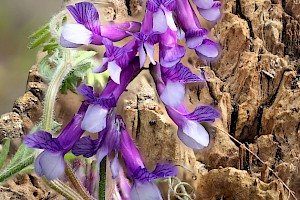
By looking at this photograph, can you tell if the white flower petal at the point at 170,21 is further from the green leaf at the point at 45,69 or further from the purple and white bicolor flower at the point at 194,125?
the green leaf at the point at 45,69

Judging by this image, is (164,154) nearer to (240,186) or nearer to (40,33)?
(240,186)

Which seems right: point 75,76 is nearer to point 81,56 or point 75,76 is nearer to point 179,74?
point 81,56

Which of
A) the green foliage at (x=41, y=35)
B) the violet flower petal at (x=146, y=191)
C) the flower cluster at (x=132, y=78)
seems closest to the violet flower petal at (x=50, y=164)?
the flower cluster at (x=132, y=78)

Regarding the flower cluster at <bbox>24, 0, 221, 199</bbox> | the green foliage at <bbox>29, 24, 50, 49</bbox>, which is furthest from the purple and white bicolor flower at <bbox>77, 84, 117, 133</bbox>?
the green foliage at <bbox>29, 24, 50, 49</bbox>

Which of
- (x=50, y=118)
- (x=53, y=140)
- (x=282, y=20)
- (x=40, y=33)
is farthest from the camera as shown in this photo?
(x=282, y=20)

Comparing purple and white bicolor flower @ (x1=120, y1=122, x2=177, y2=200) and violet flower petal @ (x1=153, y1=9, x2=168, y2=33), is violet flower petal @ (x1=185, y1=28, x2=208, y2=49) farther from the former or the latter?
purple and white bicolor flower @ (x1=120, y1=122, x2=177, y2=200)

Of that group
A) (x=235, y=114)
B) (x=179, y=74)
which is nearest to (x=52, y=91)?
(x=179, y=74)

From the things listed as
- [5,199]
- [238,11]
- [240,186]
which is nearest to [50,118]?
[5,199]

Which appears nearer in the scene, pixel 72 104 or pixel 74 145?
pixel 74 145
